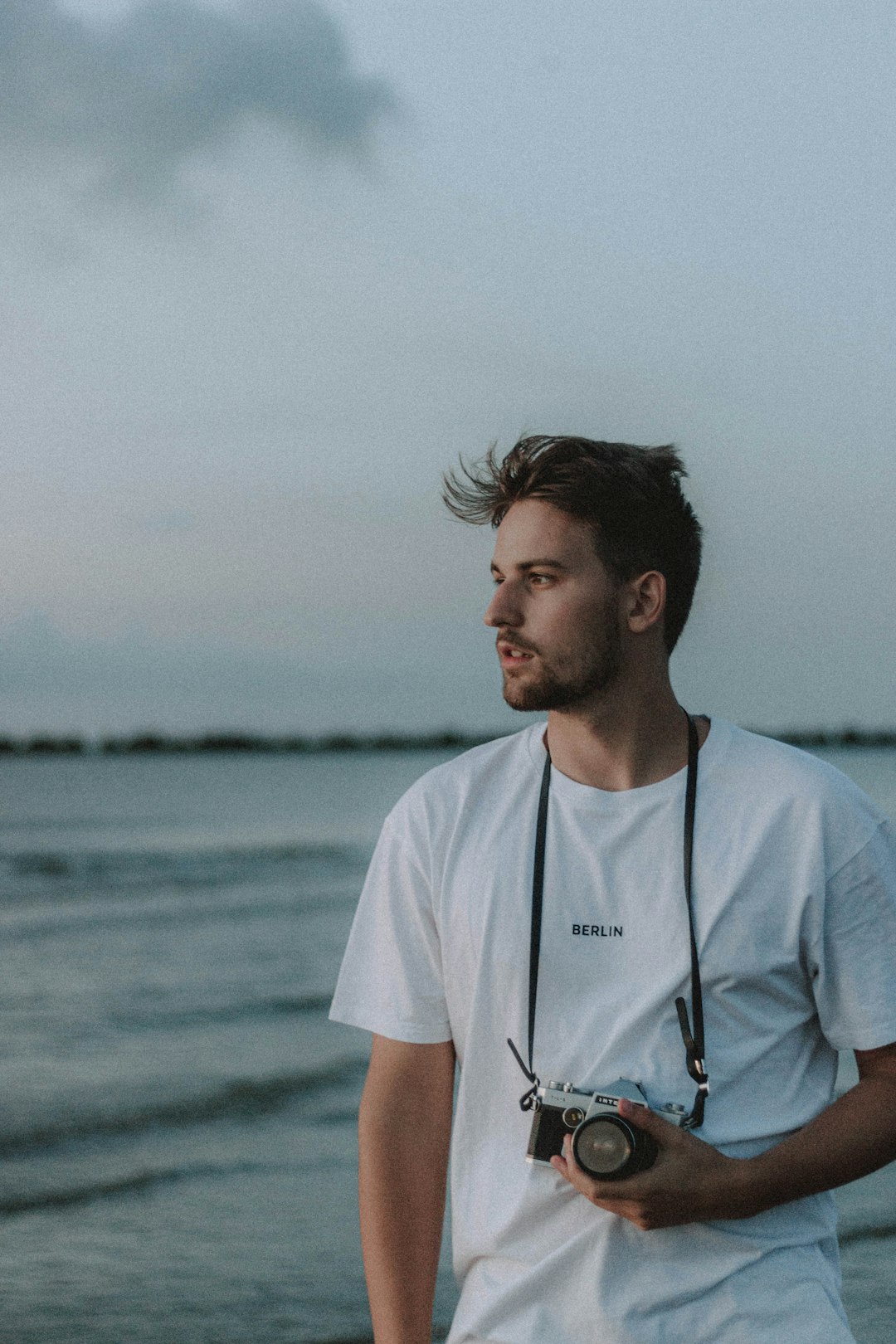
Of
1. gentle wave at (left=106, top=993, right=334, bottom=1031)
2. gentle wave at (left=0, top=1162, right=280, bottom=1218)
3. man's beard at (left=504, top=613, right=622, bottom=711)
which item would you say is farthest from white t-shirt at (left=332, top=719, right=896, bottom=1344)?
gentle wave at (left=106, top=993, right=334, bottom=1031)

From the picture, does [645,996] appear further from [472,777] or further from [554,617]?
[554,617]

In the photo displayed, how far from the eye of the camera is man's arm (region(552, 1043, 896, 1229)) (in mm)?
1895

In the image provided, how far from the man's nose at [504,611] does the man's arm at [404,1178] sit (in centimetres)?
66

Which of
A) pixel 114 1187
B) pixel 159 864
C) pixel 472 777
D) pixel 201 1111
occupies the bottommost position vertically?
pixel 159 864

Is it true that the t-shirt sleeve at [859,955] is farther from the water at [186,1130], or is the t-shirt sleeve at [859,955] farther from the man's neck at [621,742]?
the water at [186,1130]

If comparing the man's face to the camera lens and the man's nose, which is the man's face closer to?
the man's nose

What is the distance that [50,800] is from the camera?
42.5 m

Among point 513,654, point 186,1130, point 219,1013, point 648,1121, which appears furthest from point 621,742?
point 219,1013

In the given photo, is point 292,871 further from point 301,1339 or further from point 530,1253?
Result: point 530,1253

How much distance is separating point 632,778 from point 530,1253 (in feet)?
2.29

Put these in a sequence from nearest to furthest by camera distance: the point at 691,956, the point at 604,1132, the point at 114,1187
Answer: the point at 604,1132, the point at 691,956, the point at 114,1187

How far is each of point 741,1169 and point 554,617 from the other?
0.83 m

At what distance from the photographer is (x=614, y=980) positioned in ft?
6.81

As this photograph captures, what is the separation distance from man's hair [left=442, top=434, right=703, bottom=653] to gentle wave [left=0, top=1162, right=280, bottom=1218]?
475 centimetres
